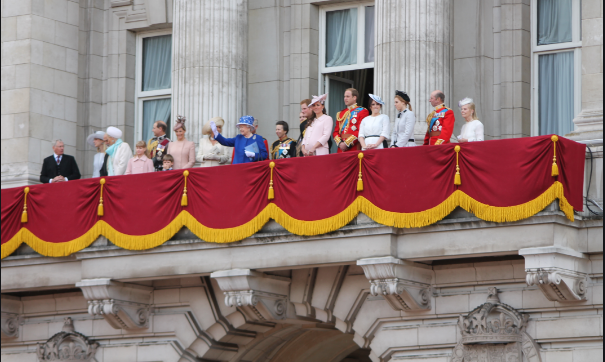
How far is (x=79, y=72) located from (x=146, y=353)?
26.7 feet

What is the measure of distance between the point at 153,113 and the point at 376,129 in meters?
9.56

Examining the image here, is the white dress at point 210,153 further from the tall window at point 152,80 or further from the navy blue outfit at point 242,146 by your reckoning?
the tall window at point 152,80

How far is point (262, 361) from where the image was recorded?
29.2 m

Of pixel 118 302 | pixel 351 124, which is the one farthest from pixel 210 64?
pixel 118 302

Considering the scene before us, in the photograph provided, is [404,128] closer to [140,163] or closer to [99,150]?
[140,163]

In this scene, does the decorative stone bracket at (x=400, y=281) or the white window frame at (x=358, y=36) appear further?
the white window frame at (x=358, y=36)

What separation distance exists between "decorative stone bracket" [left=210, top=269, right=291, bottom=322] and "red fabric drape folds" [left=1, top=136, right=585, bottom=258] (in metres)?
0.96

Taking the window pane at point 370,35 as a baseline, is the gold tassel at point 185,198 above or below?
below

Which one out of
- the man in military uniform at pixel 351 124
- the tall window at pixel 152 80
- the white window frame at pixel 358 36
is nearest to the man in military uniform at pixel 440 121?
the man in military uniform at pixel 351 124

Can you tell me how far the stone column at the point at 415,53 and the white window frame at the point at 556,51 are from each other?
2291 mm

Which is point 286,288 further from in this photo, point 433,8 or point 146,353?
point 433,8

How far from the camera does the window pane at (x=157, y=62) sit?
32.2 meters

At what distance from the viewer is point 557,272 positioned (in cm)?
2228

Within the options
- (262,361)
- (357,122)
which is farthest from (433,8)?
(262,361)
